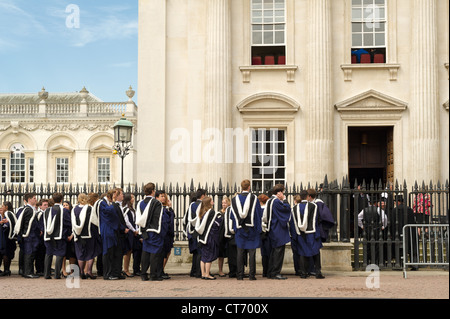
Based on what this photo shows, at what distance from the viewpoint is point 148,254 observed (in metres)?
15.1

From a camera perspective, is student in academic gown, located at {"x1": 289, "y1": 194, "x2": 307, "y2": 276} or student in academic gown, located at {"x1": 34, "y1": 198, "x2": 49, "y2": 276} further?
student in academic gown, located at {"x1": 34, "y1": 198, "x2": 49, "y2": 276}

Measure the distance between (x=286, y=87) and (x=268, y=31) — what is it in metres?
2.03

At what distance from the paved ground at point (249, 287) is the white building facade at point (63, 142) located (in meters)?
45.1

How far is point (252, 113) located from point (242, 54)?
2.01 m

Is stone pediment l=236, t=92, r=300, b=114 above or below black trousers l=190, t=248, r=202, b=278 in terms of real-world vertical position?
above

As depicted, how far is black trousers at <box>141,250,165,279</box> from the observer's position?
49.0ft

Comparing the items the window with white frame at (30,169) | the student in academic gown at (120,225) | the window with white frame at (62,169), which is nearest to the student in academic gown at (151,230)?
the student in academic gown at (120,225)

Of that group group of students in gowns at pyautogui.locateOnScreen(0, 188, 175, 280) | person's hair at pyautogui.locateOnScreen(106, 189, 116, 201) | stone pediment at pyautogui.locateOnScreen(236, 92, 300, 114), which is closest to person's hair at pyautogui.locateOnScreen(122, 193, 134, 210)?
group of students in gowns at pyautogui.locateOnScreen(0, 188, 175, 280)

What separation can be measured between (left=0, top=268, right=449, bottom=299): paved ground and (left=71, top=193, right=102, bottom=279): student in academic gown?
0.55 m

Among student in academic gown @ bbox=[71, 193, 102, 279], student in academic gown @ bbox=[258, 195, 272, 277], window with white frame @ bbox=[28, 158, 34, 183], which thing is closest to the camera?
student in academic gown @ bbox=[71, 193, 102, 279]

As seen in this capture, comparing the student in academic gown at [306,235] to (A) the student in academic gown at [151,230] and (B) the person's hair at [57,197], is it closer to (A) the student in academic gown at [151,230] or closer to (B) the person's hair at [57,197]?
(A) the student in academic gown at [151,230]

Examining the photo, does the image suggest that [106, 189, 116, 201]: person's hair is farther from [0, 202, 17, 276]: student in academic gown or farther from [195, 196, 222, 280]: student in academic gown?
[0, 202, 17, 276]: student in academic gown

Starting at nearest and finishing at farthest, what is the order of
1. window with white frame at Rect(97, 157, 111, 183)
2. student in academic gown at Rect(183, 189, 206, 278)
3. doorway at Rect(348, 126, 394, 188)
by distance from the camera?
student in academic gown at Rect(183, 189, 206, 278) < doorway at Rect(348, 126, 394, 188) < window with white frame at Rect(97, 157, 111, 183)

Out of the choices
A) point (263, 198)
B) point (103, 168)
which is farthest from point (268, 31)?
point (103, 168)
